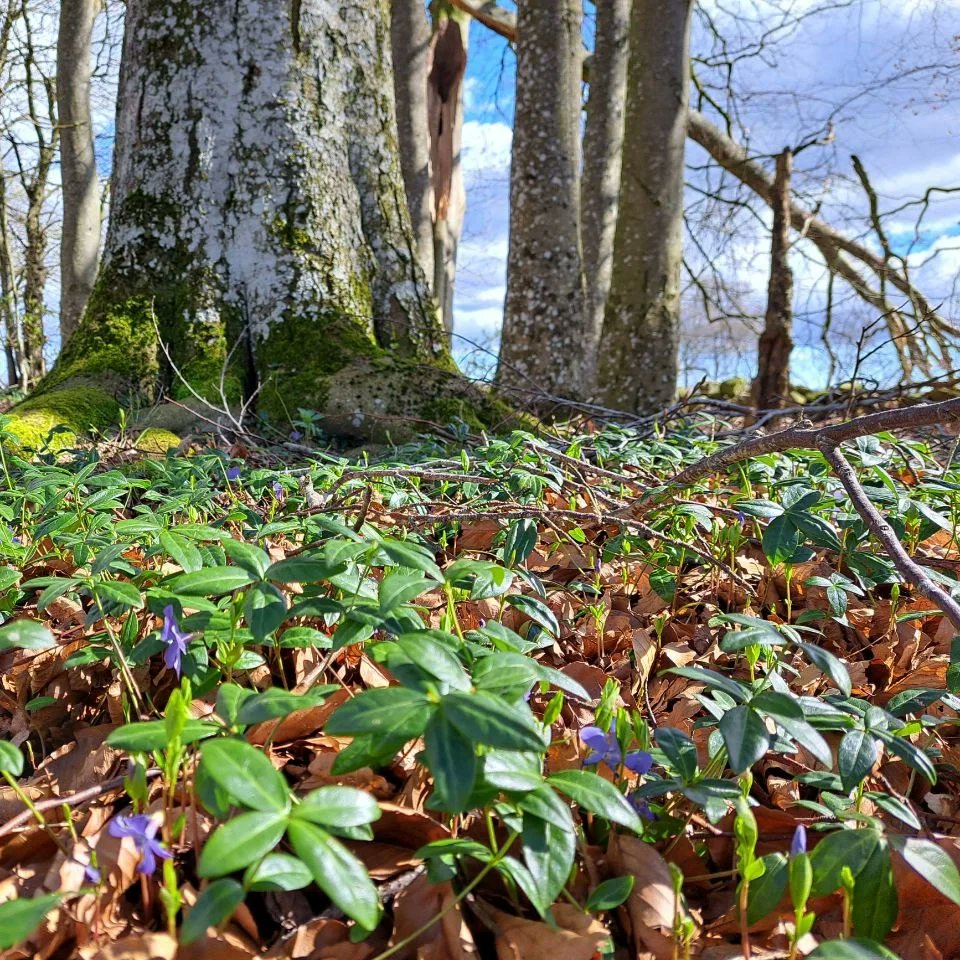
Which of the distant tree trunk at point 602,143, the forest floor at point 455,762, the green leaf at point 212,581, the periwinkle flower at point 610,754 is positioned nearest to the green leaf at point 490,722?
the forest floor at point 455,762

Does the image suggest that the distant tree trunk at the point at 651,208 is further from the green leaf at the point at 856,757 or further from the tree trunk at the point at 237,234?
the green leaf at the point at 856,757

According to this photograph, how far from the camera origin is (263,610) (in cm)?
107

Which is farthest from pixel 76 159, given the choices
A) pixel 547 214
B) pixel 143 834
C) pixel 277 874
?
pixel 277 874

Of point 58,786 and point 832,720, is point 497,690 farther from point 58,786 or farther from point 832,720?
point 58,786

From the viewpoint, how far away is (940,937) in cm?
100

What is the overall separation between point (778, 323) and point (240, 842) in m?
4.86

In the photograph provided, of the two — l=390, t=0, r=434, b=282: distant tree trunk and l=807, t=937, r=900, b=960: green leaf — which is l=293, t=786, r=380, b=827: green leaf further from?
l=390, t=0, r=434, b=282: distant tree trunk

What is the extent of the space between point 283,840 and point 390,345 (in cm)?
330

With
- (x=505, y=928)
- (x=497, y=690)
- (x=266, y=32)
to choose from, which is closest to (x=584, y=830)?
(x=505, y=928)

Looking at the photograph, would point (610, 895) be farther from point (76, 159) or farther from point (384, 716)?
point (76, 159)

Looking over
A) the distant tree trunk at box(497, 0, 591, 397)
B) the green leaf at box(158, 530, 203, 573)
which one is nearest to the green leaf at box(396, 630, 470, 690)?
the green leaf at box(158, 530, 203, 573)

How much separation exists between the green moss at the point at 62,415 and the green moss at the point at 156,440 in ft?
0.65

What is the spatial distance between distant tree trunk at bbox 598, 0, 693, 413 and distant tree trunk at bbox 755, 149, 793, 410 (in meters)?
1.12

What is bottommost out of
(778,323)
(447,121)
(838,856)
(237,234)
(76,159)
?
(838,856)
